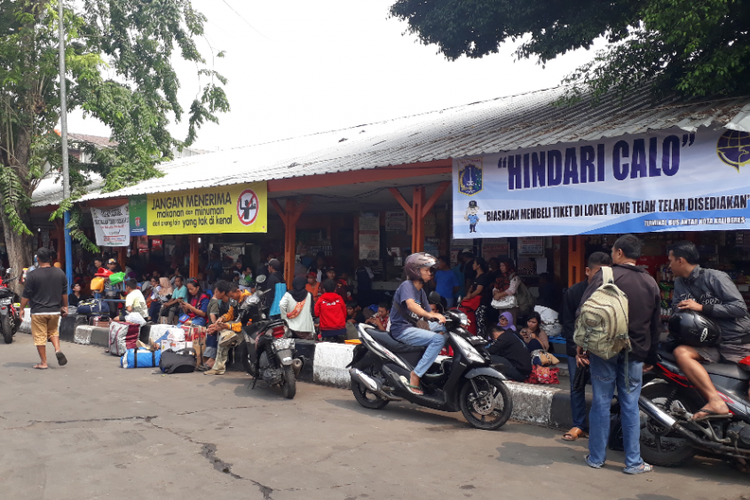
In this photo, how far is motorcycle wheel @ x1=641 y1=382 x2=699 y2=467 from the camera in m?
4.86

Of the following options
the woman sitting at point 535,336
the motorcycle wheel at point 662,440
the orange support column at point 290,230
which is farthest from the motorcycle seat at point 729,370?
the orange support column at point 290,230

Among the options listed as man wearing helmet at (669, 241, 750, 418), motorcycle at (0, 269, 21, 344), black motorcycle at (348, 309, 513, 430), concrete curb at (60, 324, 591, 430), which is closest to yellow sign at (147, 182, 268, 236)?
concrete curb at (60, 324, 591, 430)

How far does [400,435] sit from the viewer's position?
232 inches

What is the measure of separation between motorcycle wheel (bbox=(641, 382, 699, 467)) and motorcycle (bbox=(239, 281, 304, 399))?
394 centimetres

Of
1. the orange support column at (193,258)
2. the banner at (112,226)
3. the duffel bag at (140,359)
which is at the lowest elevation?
the duffel bag at (140,359)

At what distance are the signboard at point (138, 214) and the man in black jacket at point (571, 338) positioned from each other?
10775mm

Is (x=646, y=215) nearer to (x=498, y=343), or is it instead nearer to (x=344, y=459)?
(x=498, y=343)

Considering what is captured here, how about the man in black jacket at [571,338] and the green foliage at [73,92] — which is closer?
the man in black jacket at [571,338]

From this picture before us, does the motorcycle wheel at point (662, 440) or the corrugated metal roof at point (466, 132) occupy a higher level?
the corrugated metal roof at point (466, 132)

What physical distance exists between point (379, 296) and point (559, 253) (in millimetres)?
4639

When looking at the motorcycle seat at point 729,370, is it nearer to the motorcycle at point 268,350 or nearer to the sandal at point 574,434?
the sandal at point 574,434

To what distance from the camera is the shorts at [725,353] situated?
479 centimetres

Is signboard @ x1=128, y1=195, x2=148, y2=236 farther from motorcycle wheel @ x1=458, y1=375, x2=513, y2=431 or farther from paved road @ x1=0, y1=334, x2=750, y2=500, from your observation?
motorcycle wheel @ x1=458, y1=375, x2=513, y2=431

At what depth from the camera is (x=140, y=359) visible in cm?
977
